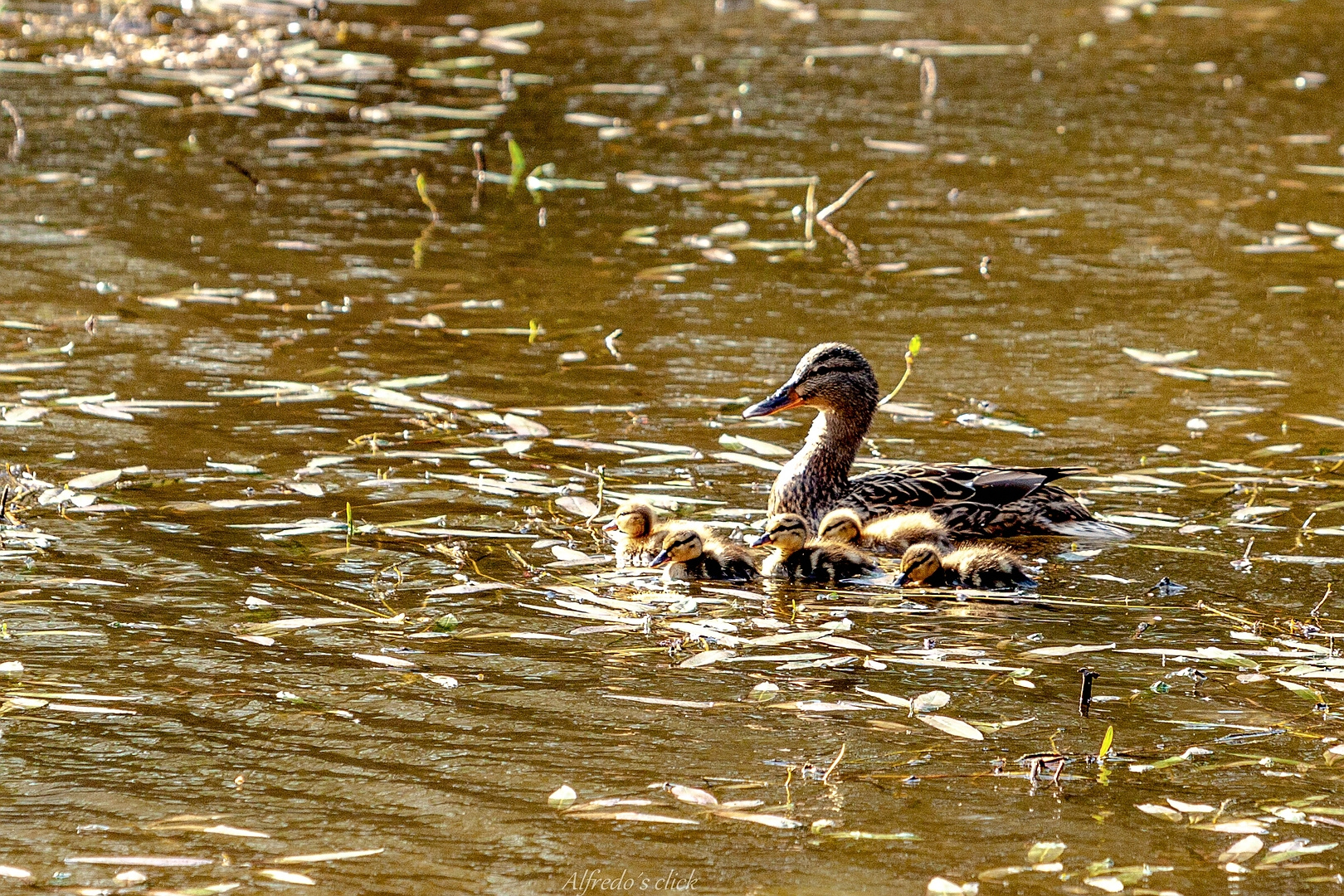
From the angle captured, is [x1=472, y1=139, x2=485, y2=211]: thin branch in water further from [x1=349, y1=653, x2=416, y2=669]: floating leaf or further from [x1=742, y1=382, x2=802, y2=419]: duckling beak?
[x1=349, y1=653, x2=416, y2=669]: floating leaf

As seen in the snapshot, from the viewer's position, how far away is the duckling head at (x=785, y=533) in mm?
6648

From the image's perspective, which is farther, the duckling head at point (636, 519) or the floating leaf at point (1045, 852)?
the duckling head at point (636, 519)

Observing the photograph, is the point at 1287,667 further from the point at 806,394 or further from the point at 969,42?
the point at 969,42

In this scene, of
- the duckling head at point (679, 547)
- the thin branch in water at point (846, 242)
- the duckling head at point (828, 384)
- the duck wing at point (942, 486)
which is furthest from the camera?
the thin branch in water at point (846, 242)

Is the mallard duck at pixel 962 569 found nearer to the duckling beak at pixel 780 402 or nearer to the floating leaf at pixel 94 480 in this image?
the duckling beak at pixel 780 402

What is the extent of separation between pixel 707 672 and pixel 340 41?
11.7 metres

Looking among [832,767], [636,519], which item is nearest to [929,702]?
[832,767]

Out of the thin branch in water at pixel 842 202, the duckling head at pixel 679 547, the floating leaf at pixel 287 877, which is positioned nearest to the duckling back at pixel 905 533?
the duckling head at pixel 679 547

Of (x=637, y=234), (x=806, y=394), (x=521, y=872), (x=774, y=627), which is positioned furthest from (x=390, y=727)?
(x=637, y=234)

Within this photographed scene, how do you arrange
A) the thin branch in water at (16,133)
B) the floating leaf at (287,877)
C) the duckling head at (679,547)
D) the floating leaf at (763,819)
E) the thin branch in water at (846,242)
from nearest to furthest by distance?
the floating leaf at (287,877) < the floating leaf at (763,819) < the duckling head at (679,547) < the thin branch in water at (846,242) < the thin branch in water at (16,133)

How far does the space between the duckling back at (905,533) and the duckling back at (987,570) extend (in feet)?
1.08

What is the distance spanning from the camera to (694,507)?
7426mm

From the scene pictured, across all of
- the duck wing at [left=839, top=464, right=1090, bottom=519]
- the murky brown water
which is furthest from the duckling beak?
the duck wing at [left=839, top=464, right=1090, bottom=519]

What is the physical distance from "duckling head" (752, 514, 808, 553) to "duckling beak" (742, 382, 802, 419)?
112cm
